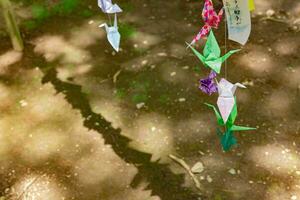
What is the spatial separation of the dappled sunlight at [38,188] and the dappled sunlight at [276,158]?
7.51 ft

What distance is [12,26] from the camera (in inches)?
239

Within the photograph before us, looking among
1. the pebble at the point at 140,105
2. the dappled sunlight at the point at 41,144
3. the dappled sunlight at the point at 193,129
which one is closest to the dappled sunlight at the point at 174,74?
the pebble at the point at 140,105

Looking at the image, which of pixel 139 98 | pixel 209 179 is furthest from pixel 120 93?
pixel 209 179

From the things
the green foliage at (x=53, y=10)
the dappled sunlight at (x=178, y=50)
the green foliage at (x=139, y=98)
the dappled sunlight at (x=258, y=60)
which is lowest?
the green foliage at (x=139, y=98)

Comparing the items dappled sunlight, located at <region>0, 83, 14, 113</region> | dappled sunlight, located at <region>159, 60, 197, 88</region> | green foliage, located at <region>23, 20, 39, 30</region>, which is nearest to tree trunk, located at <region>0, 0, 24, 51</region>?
green foliage, located at <region>23, 20, 39, 30</region>

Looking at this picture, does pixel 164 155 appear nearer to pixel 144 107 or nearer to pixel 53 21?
pixel 144 107

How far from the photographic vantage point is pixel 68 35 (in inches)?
263

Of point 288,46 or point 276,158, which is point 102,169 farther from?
point 288,46

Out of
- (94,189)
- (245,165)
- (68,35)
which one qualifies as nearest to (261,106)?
(245,165)

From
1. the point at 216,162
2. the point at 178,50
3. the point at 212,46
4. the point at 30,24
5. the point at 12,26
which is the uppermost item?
the point at 212,46

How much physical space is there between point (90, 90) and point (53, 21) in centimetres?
215

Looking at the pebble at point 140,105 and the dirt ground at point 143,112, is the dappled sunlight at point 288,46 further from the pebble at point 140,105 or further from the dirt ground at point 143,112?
the pebble at point 140,105

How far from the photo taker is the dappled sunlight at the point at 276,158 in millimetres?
4285

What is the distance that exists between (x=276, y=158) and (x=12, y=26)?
449 cm
